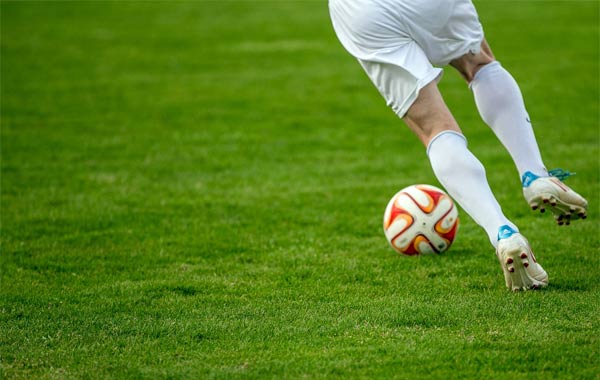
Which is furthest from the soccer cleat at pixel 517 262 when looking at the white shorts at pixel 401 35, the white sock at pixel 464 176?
the white shorts at pixel 401 35

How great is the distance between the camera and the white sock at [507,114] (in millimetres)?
5434

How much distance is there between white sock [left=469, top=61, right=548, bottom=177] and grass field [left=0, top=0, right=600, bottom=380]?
73 centimetres

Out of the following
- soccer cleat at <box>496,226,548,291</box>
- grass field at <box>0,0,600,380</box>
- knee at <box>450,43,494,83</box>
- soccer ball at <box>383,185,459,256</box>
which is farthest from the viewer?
soccer ball at <box>383,185,459,256</box>

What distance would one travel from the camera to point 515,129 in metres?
5.48

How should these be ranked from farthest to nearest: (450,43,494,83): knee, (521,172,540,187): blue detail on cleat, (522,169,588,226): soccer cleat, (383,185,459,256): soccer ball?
(383,185,459,256): soccer ball → (450,43,494,83): knee → (521,172,540,187): blue detail on cleat → (522,169,588,226): soccer cleat

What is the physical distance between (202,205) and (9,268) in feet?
6.86

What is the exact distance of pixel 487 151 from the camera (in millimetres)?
9617

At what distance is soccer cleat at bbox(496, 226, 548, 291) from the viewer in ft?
15.9

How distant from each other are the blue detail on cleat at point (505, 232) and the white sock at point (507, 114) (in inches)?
22.9

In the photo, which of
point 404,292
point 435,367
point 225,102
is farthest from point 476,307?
point 225,102

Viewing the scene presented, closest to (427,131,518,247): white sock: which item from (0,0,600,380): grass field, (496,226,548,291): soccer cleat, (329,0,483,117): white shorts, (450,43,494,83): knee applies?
(496,226,548,291): soccer cleat

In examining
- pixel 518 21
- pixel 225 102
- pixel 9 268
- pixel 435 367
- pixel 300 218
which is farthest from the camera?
pixel 518 21

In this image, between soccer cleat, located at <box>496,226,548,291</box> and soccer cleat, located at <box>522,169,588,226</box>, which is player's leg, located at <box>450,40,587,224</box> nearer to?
soccer cleat, located at <box>522,169,588,226</box>

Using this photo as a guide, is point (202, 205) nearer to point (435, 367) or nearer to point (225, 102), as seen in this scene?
point (435, 367)
